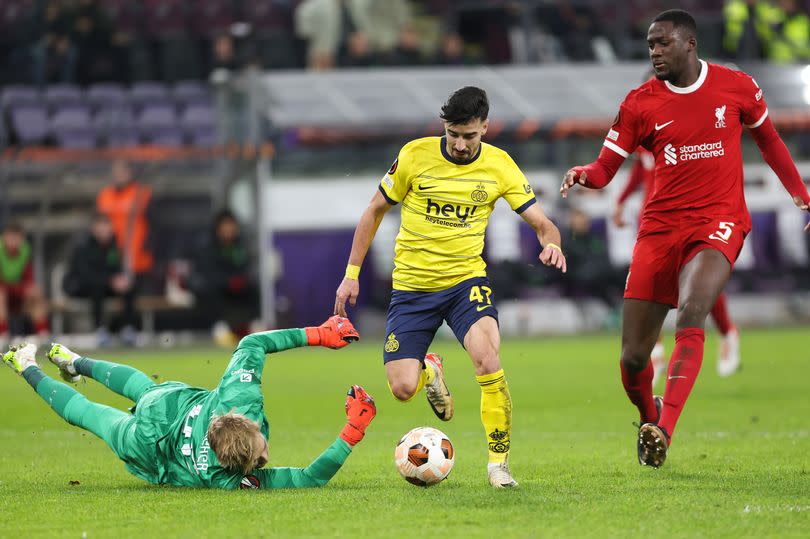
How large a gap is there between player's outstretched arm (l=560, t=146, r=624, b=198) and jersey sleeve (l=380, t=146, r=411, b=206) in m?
0.89

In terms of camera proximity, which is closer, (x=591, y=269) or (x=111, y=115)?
(x=591, y=269)

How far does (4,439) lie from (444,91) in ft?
42.5

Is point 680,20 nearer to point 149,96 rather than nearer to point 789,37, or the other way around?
point 149,96

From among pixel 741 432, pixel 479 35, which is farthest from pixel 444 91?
pixel 741 432

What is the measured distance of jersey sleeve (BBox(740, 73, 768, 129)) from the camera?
807 centimetres

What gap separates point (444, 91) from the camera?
2214 cm

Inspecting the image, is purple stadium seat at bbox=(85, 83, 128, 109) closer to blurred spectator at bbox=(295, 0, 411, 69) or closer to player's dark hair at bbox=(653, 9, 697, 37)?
blurred spectator at bbox=(295, 0, 411, 69)

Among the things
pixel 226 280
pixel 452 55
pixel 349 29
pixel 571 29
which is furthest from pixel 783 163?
pixel 571 29

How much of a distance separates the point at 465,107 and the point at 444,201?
0.70 meters

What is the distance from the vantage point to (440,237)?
26.4 feet

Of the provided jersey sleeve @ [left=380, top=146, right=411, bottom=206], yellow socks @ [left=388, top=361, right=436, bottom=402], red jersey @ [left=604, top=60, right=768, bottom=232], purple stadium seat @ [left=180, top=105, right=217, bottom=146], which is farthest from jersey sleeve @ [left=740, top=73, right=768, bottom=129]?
purple stadium seat @ [left=180, top=105, right=217, bottom=146]

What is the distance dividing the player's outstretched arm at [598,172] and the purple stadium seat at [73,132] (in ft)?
49.0

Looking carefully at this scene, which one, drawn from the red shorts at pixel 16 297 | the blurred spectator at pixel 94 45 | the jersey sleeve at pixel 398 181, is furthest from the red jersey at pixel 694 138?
the blurred spectator at pixel 94 45

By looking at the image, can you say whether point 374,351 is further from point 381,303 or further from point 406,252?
point 406,252
